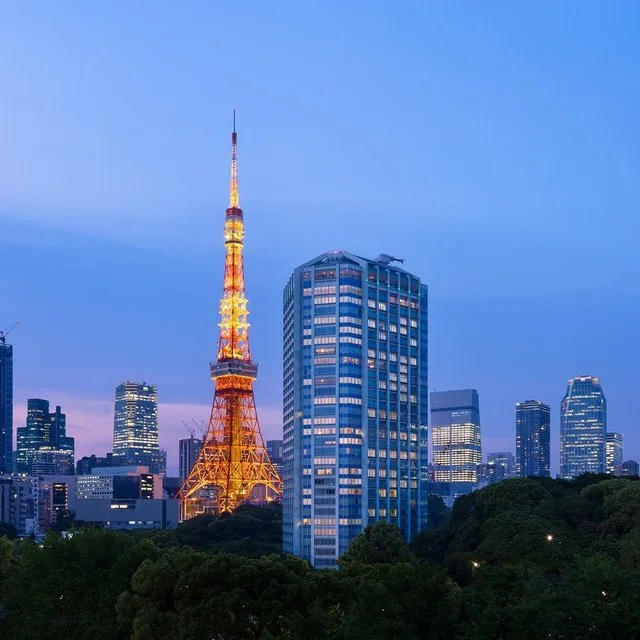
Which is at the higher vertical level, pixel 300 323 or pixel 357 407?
pixel 300 323

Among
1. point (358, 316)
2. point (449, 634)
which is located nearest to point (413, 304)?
point (358, 316)

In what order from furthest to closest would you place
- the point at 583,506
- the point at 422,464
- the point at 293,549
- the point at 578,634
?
the point at 422,464 < the point at 293,549 < the point at 583,506 < the point at 578,634

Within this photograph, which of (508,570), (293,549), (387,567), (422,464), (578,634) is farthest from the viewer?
(422,464)

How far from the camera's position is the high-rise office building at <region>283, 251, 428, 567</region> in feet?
539

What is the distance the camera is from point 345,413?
167875 millimetres

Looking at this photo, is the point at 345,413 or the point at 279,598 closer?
the point at 279,598

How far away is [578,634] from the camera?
53.2 meters

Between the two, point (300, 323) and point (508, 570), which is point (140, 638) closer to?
point (508, 570)

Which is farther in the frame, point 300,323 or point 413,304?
point 413,304

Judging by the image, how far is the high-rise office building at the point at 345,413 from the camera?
16425cm

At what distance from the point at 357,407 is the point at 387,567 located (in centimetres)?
10328

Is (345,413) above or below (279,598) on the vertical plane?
above

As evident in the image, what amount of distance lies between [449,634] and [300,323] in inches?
4618

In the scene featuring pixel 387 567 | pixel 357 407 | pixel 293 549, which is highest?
pixel 357 407
